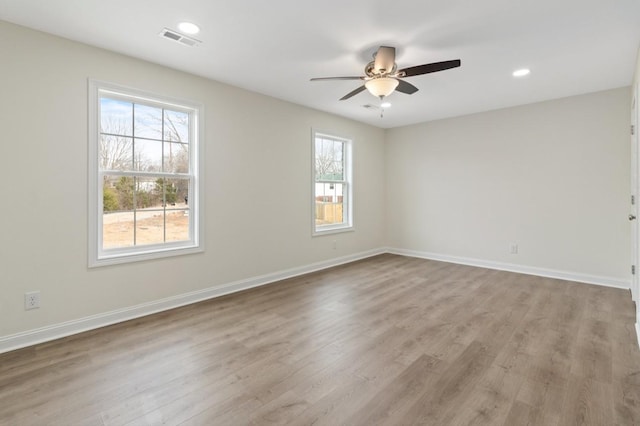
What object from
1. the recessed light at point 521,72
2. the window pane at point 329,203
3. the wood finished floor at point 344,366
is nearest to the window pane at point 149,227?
the wood finished floor at point 344,366

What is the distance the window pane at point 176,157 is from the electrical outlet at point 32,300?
5.18 ft

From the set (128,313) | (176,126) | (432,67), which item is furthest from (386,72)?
(128,313)

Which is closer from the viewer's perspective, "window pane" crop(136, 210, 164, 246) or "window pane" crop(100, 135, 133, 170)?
"window pane" crop(100, 135, 133, 170)

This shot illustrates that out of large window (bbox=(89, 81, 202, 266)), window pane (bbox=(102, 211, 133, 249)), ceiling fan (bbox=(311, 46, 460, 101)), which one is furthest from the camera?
window pane (bbox=(102, 211, 133, 249))

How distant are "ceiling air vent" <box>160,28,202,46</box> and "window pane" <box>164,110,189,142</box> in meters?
0.90

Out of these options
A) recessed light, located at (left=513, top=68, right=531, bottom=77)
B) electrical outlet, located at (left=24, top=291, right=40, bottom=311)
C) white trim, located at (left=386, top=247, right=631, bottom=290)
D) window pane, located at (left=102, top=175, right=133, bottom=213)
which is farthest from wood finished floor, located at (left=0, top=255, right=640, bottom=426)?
recessed light, located at (left=513, top=68, right=531, bottom=77)

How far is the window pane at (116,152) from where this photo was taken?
3.02m

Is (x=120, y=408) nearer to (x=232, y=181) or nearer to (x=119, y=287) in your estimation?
(x=119, y=287)

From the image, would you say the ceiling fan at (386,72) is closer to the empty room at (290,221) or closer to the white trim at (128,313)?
the empty room at (290,221)

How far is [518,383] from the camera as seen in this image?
2.03 meters

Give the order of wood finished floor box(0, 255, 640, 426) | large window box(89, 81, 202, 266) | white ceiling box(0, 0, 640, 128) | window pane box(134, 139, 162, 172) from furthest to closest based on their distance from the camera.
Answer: window pane box(134, 139, 162, 172)
large window box(89, 81, 202, 266)
white ceiling box(0, 0, 640, 128)
wood finished floor box(0, 255, 640, 426)

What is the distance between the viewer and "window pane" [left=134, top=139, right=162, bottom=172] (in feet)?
10.6

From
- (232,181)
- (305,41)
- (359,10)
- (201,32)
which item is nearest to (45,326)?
(232,181)

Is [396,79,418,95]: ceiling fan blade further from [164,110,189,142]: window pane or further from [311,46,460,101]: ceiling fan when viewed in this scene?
[164,110,189,142]: window pane
